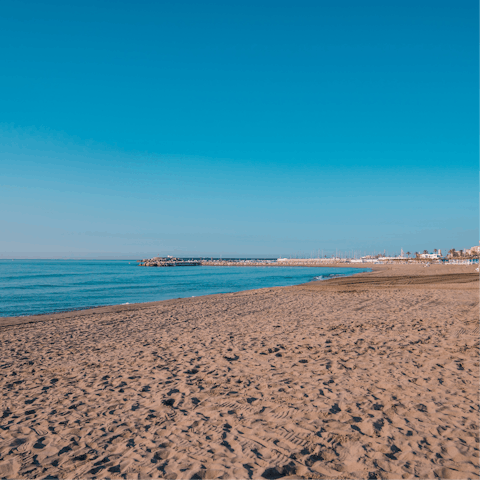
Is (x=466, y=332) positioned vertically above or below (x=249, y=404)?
above

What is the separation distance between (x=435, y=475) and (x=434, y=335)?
6.05 meters

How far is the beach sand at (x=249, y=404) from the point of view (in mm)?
3488

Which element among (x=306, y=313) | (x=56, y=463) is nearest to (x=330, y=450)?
(x=56, y=463)

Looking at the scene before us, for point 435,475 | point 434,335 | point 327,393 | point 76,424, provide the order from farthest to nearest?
1. point 434,335
2. point 327,393
3. point 76,424
4. point 435,475

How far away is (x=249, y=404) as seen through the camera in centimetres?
488

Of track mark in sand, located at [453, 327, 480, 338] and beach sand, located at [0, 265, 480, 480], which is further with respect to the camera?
track mark in sand, located at [453, 327, 480, 338]

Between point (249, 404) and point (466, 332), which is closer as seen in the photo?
point (249, 404)

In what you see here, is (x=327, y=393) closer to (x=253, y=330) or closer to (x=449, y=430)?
(x=449, y=430)

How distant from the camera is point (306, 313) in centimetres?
1277

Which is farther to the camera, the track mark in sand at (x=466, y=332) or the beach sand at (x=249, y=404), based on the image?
the track mark in sand at (x=466, y=332)

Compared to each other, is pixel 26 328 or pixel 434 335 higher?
pixel 434 335

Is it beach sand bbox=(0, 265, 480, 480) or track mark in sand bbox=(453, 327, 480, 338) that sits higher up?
track mark in sand bbox=(453, 327, 480, 338)

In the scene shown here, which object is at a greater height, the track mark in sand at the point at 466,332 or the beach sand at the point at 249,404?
the track mark in sand at the point at 466,332

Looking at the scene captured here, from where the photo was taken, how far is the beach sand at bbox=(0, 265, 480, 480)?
3488 mm
